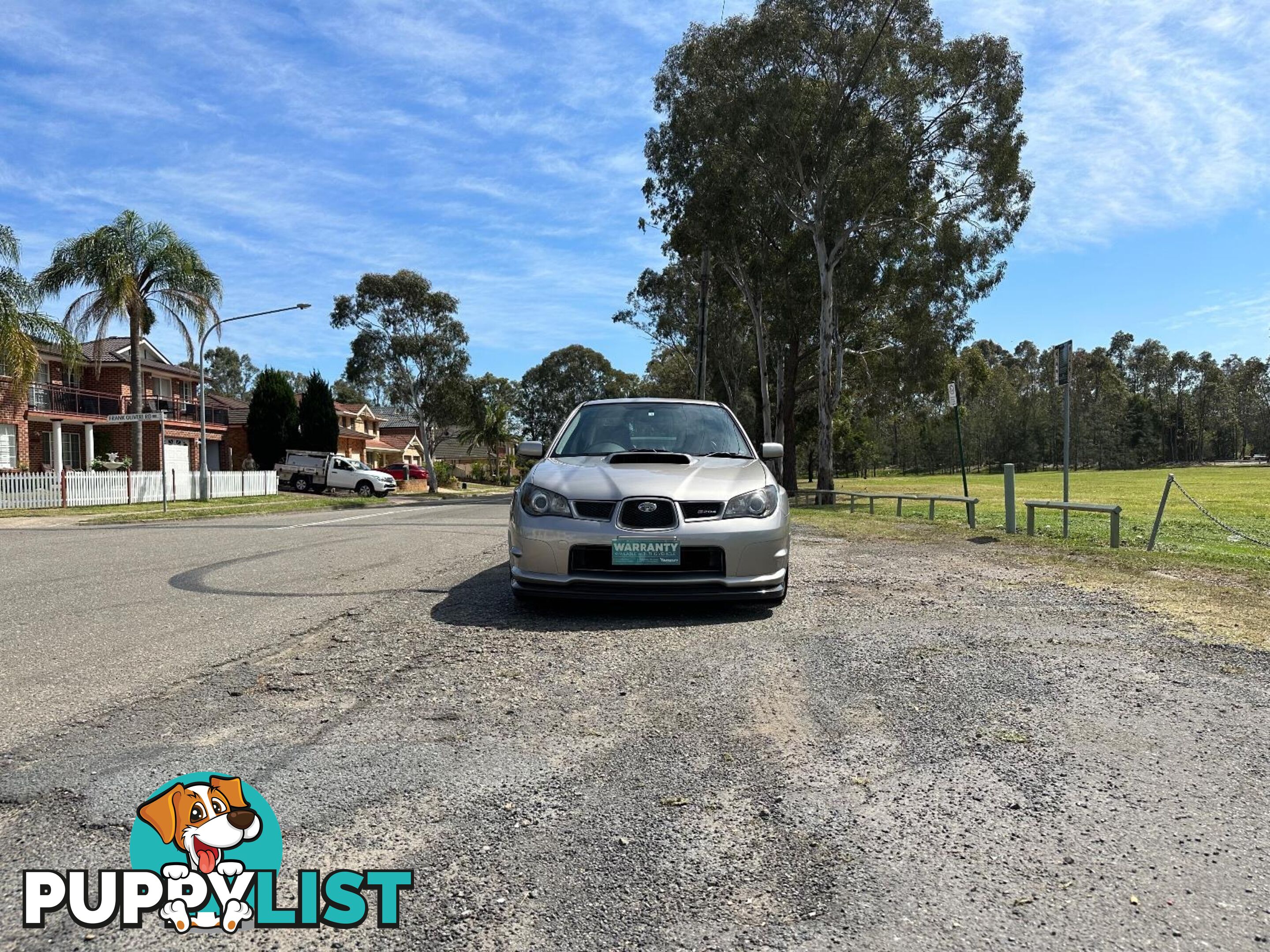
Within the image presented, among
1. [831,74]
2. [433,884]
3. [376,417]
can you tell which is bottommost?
[433,884]

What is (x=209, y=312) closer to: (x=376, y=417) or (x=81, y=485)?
(x=81, y=485)

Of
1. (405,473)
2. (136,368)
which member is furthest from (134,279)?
(405,473)

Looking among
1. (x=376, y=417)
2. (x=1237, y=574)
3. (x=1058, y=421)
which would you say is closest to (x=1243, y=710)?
(x=1237, y=574)

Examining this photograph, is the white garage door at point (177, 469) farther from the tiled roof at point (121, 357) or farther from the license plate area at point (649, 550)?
the license plate area at point (649, 550)

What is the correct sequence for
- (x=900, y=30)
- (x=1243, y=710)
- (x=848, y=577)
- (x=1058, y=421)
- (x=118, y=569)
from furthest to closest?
1. (x=1058, y=421)
2. (x=900, y=30)
3. (x=118, y=569)
4. (x=848, y=577)
5. (x=1243, y=710)

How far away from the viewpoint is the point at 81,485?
25.7 metres

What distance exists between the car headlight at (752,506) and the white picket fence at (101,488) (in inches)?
813

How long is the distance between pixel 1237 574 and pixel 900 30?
2246 cm

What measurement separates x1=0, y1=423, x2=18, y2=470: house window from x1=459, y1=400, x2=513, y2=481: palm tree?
1602 inches

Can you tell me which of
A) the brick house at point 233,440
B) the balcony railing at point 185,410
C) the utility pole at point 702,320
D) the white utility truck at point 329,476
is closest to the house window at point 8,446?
the balcony railing at point 185,410

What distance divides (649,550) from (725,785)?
2.50 metres

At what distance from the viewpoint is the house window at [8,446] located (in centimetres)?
3269

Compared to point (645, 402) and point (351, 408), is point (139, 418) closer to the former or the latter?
point (645, 402)

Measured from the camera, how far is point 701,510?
5.34 meters
